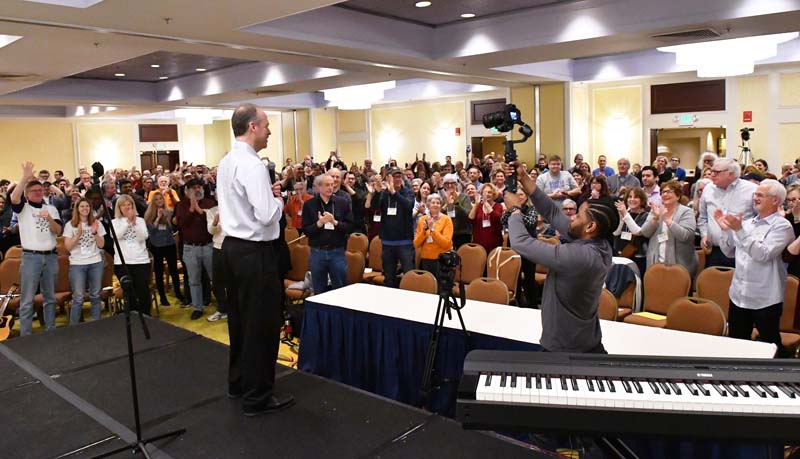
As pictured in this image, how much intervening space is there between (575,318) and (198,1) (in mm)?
4157

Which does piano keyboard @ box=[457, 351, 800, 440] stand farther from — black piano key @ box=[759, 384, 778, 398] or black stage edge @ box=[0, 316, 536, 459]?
black stage edge @ box=[0, 316, 536, 459]

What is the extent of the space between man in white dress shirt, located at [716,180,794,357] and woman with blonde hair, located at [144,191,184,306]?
5.75 meters

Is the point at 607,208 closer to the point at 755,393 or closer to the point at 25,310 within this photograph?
the point at 755,393

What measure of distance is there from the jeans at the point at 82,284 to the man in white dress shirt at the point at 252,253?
11.8ft

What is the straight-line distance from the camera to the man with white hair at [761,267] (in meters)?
3.90

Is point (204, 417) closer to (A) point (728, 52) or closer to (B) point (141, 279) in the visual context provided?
(B) point (141, 279)

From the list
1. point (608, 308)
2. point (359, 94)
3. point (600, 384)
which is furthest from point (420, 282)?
point (359, 94)

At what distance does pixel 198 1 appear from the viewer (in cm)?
517

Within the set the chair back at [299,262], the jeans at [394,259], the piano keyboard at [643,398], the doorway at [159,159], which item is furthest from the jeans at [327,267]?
the doorway at [159,159]

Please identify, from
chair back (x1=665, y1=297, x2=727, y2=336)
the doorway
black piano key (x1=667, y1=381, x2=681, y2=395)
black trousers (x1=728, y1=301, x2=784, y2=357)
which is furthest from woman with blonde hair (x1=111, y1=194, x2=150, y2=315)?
the doorway

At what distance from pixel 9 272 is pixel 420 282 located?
4334 millimetres

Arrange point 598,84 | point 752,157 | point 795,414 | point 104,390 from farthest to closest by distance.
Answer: point 598,84
point 752,157
point 104,390
point 795,414

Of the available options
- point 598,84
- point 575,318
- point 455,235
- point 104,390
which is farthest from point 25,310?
point 598,84

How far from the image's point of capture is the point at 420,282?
4.83 meters
